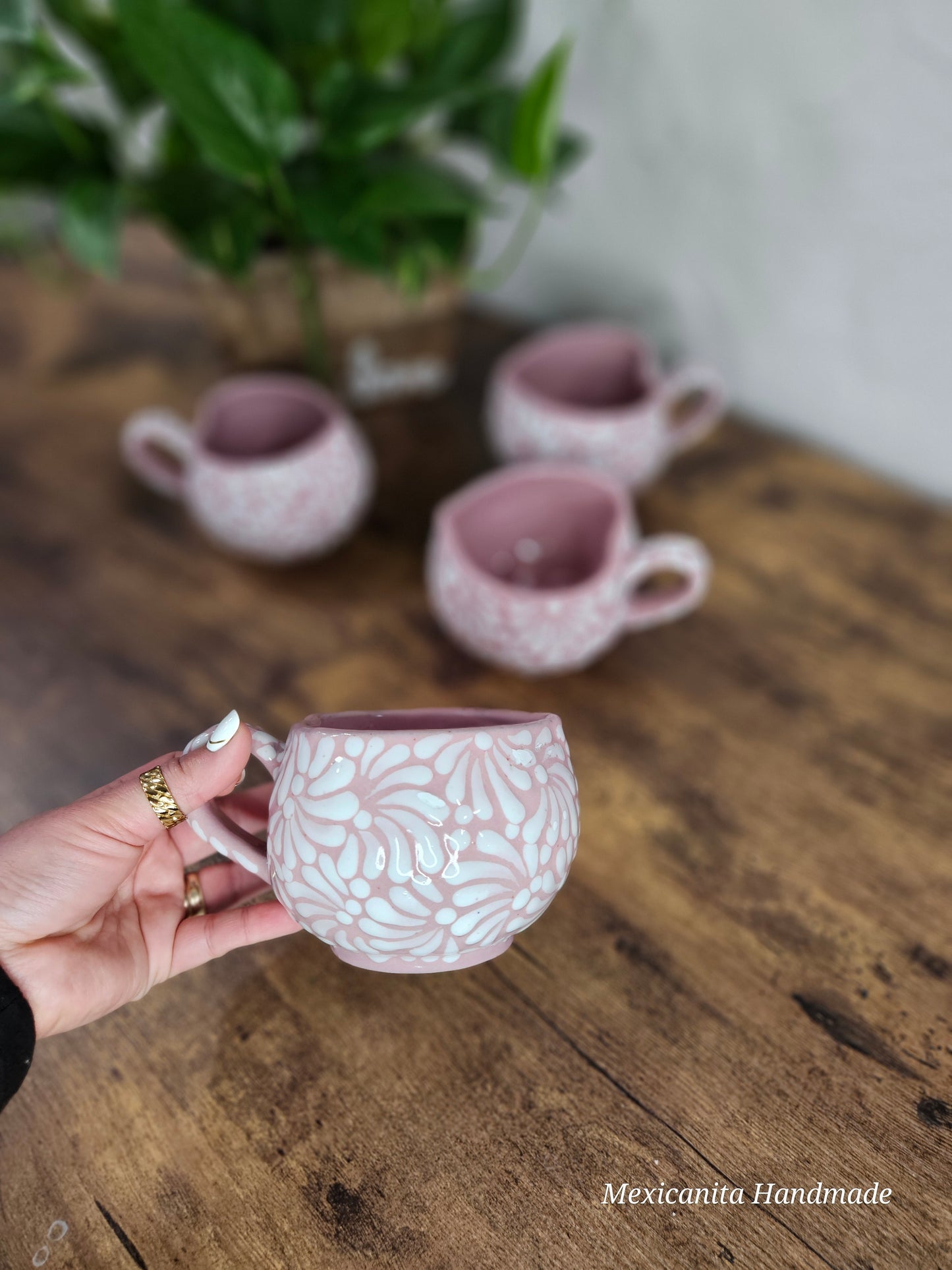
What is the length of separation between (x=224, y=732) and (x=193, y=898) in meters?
0.13

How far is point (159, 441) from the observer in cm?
76

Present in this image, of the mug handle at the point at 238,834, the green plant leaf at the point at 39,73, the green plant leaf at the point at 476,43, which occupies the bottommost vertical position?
the mug handle at the point at 238,834

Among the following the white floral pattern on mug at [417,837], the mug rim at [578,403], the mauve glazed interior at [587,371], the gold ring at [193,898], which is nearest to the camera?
the white floral pattern on mug at [417,837]

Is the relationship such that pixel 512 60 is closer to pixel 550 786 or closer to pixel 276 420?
pixel 276 420

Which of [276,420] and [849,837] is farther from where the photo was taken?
[276,420]

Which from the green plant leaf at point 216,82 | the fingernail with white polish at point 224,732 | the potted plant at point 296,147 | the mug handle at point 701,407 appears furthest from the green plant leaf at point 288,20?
the fingernail with white polish at point 224,732

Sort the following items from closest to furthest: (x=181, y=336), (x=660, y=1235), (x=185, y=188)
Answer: (x=660, y=1235)
(x=185, y=188)
(x=181, y=336)

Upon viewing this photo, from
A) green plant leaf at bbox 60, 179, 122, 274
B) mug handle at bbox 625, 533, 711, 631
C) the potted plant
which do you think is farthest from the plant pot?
mug handle at bbox 625, 533, 711, 631

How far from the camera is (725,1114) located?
425 millimetres

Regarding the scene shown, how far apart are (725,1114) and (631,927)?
102 millimetres

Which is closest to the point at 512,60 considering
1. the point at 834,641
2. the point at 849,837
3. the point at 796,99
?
the point at 796,99

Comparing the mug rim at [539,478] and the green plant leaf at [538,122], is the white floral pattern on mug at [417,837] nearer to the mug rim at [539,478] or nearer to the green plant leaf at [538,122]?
the mug rim at [539,478]

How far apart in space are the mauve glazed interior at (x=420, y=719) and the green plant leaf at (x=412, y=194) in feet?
1.37

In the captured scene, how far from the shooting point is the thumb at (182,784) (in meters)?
0.41
